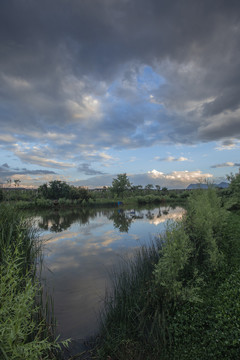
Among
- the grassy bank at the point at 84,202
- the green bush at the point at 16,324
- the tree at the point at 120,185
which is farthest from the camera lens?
the tree at the point at 120,185

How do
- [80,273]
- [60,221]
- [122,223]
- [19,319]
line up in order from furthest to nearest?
[60,221]
[122,223]
[80,273]
[19,319]

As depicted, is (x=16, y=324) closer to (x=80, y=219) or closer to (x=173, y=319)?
(x=173, y=319)

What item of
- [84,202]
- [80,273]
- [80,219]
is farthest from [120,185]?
[80,273]

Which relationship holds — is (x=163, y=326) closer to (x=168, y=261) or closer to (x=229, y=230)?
(x=168, y=261)

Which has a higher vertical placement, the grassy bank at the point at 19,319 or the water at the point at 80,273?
the grassy bank at the point at 19,319

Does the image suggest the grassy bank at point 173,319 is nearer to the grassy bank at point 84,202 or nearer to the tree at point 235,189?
the tree at point 235,189

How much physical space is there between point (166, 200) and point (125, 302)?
212 ft

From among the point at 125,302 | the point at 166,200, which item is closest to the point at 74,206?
the point at 166,200

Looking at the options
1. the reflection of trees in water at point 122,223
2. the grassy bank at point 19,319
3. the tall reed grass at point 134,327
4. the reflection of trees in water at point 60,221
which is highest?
the grassy bank at point 19,319

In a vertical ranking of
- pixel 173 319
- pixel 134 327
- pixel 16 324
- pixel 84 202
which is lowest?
pixel 134 327

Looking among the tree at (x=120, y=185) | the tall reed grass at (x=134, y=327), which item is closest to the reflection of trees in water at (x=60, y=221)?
the tall reed grass at (x=134, y=327)

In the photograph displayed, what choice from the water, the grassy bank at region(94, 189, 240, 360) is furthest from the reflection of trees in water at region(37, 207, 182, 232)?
→ the grassy bank at region(94, 189, 240, 360)

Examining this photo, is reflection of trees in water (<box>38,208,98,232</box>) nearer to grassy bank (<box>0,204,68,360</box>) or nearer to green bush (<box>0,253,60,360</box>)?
grassy bank (<box>0,204,68,360</box>)

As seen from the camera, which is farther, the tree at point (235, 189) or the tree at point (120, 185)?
the tree at point (120, 185)
